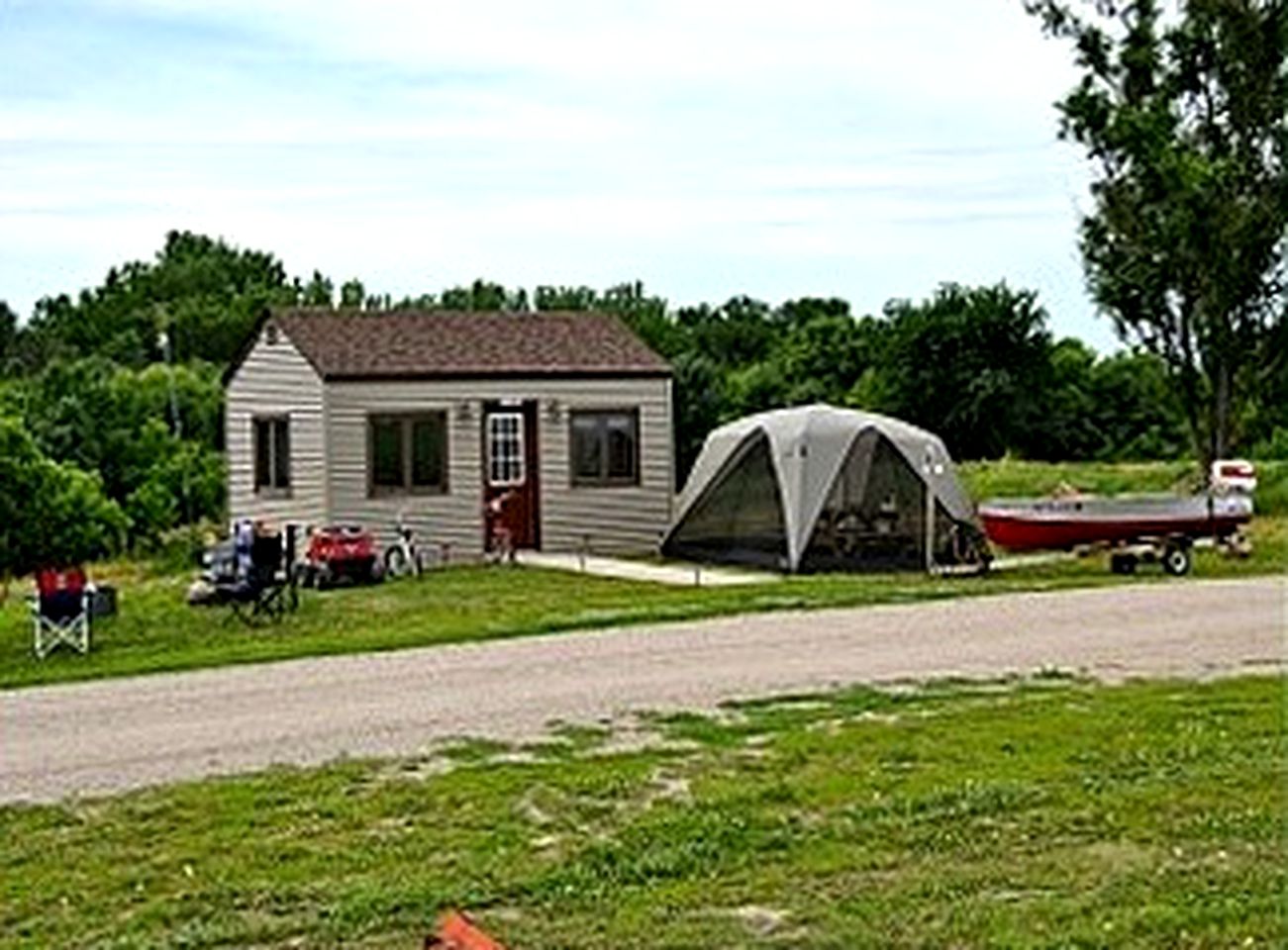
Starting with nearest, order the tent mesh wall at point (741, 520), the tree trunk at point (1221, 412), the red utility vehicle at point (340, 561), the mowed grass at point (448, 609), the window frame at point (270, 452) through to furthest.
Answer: the mowed grass at point (448, 609) < the red utility vehicle at point (340, 561) < the tent mesh wall at point (741, 520) < the window frame at point (270, 452) < the tree trunk at point (1221, 412)

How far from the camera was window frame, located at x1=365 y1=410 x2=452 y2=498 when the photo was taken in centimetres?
2453

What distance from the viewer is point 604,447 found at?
85.6ft

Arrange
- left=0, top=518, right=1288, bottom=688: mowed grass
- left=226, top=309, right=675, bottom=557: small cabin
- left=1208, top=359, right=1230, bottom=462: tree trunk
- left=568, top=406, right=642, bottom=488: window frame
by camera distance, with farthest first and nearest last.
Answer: left=1208, top=359, right=1230, bottom=462: tree trunk → left=568, top=406, right=642, bottom=488: window frame → left=226, top=309, right=675, bottom=557: small cabin → left=0, top=518, right=1288, bottom=688: mowed grass

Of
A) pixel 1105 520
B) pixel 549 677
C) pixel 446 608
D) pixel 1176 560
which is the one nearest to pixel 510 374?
pixel 446 608

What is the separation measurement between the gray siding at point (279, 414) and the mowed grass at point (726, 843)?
44.5 ft

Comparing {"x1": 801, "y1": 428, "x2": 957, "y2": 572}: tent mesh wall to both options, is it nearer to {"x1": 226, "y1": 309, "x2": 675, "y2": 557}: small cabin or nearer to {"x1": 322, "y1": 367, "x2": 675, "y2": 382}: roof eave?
{"x1": 226, "y1": 309, "x2": 675, "y2": 557}: small cabin

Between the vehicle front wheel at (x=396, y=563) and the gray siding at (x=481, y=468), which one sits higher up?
the gray siding at (x=481, y=468)

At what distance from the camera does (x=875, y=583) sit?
20.5m

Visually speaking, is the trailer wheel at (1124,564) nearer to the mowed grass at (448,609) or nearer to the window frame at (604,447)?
the mowed grass at (448,609)

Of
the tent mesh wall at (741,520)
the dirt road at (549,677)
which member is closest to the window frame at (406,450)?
the tent mesh wall at (741,520)

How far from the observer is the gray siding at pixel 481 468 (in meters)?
24.3

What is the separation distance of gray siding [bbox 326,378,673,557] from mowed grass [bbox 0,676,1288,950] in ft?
44.1

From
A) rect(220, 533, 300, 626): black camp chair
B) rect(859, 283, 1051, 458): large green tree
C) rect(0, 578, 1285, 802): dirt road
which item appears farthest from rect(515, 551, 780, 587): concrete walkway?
rect(859, 283, 1051, 458): large green tree

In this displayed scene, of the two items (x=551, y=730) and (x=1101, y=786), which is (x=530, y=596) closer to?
(x=551, y=730)
